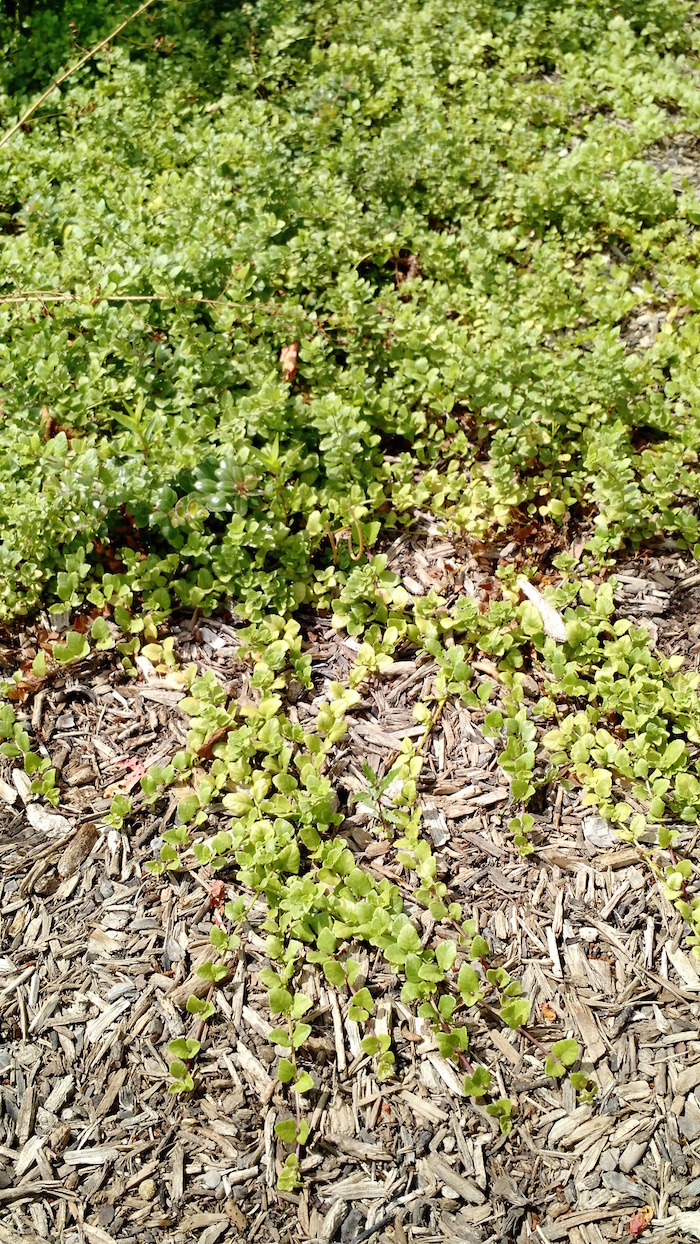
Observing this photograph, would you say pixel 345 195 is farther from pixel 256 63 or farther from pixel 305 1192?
pixel 305 1192

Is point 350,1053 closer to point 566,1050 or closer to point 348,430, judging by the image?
point 566,1050

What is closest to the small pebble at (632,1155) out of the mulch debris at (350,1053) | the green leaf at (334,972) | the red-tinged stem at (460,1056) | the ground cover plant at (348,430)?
the mulch debris at (350,1053)

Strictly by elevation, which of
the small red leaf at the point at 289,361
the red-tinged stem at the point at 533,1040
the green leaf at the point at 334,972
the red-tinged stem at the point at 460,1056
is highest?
the small red leaf at the point at 289,361

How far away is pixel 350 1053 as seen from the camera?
2117 mm

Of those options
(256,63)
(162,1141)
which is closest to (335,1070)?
(162,1141)

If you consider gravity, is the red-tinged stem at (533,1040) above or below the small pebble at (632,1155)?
above

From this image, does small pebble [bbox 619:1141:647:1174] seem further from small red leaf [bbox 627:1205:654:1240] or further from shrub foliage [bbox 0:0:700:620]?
shrub foliage [bbox 0:0:700:620]

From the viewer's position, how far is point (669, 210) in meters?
4.00

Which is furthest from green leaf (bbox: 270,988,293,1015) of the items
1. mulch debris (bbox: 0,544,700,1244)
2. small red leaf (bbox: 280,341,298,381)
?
small red leaf (bbox: 280,341,298,381)

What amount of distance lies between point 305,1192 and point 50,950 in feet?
2.91

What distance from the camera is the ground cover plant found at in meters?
2.39

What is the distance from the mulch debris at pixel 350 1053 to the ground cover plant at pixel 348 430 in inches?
2.8

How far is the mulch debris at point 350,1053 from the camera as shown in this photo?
1922 mm

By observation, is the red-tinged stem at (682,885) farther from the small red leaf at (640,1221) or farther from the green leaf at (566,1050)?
the small red leaf at (640,1221)
